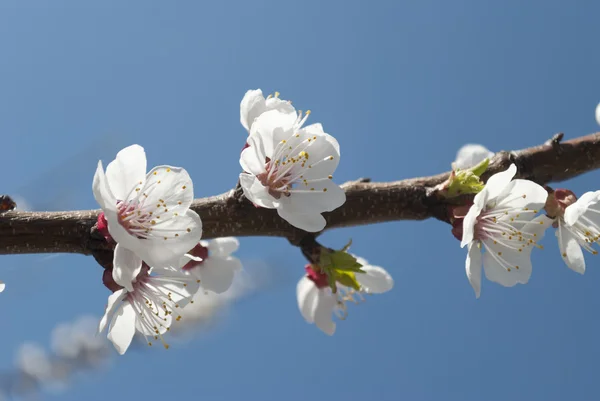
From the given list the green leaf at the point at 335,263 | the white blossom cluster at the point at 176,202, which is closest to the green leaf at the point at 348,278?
the green leaf at the point at 335,263

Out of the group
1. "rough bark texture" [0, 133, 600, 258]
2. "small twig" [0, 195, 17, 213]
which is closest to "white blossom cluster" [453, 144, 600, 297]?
"rough bark texture" [0, 133, 600, 258]

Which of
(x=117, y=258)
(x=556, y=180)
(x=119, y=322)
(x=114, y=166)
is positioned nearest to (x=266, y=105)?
(x=114, y=166)

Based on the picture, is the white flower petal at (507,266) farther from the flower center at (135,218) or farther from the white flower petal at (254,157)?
the flower center at (135,218)

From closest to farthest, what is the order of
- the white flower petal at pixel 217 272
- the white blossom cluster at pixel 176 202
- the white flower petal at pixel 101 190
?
1. the white flower petal at pixel 101 190
2. the white blossom cluster at pixel 176 202
3. the white flower petal at pixel 217 272

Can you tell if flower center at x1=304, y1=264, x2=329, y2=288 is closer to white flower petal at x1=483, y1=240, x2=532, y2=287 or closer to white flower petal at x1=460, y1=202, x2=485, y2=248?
white flower petal at x1=483, y1=240, x2=532, y2=287

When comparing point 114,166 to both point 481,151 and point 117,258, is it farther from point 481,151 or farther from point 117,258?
point 481,151
